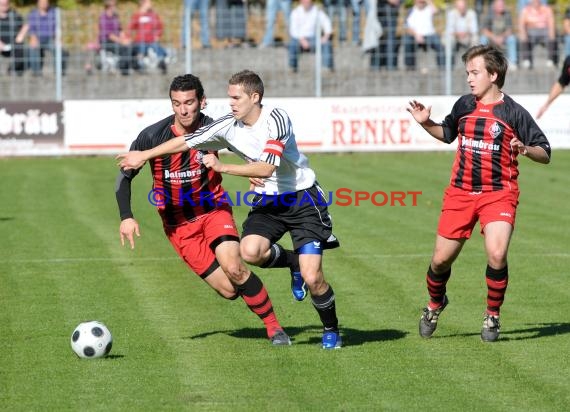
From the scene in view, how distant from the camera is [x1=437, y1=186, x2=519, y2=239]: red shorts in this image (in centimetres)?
819

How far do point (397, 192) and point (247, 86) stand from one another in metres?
10.1

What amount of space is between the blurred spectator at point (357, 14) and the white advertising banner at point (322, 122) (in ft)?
9.02

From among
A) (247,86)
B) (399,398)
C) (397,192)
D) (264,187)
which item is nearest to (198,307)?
(264,187)

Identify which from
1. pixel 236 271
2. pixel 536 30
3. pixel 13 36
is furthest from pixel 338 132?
pixel 236 271

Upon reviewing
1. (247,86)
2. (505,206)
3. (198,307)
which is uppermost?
(247,86)

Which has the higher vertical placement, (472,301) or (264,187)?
(264,187)

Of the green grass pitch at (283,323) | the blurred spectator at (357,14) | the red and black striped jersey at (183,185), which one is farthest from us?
the blurred spectator at (357,14)

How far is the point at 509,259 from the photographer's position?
40.2 ft

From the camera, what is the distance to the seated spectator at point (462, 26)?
82.4 feet

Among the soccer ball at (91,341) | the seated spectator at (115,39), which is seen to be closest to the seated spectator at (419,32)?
the seated spectator at (115,39)

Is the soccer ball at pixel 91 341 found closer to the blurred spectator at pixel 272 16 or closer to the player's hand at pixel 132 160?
the player's hand at pixel 132 160

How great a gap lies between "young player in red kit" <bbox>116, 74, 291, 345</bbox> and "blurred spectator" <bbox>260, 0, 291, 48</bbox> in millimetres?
16380

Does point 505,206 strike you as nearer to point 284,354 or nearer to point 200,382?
point 284,354

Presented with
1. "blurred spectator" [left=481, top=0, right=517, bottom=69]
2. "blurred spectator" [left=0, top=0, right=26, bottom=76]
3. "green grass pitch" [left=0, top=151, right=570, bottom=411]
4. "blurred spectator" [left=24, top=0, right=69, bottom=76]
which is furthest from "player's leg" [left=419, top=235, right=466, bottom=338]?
"blurred spectator" [left=481, top=0, right=517, bottom=69]
